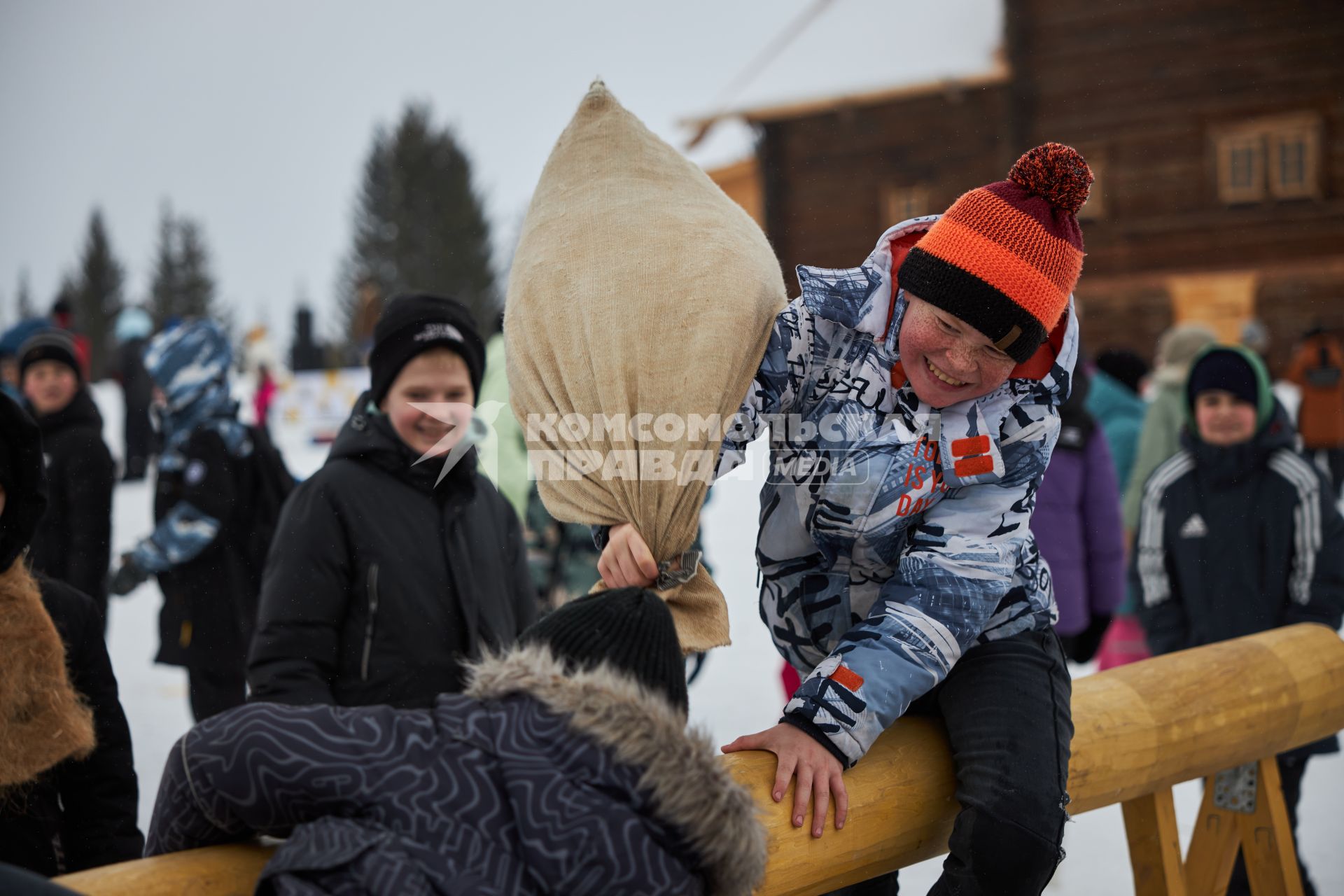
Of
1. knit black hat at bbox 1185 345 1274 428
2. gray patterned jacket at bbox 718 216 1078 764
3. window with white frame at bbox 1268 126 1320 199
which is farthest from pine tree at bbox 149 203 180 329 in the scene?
gray patterned jacket at bbox 718 216 1078 764

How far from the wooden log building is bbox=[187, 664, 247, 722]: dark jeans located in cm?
1271

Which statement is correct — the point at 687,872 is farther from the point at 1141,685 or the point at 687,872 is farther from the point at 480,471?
the point at 480,471

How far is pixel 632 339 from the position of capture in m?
1.65

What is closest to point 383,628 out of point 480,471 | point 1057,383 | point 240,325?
point 480,471

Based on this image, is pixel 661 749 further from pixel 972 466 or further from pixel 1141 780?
pixel 1141 780

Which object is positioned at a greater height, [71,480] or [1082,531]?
[71,480]

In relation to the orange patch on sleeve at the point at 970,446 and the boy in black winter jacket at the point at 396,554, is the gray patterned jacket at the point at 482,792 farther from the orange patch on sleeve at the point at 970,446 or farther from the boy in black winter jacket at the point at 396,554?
the boy in black winter jacket at the point at 396,554

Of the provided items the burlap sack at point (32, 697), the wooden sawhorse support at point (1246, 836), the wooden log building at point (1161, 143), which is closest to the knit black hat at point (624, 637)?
the burlap sack at point (32, 697)

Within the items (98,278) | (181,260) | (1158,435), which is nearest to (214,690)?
(1158,435)

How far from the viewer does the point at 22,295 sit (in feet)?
215

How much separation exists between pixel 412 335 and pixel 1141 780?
1942 millimetres

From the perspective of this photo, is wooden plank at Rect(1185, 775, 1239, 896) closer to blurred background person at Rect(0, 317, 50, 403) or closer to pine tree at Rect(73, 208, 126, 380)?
blurred background person at Rect(0, 317, 50, 403)

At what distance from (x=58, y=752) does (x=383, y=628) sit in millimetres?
827

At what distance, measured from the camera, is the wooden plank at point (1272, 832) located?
2.76m
